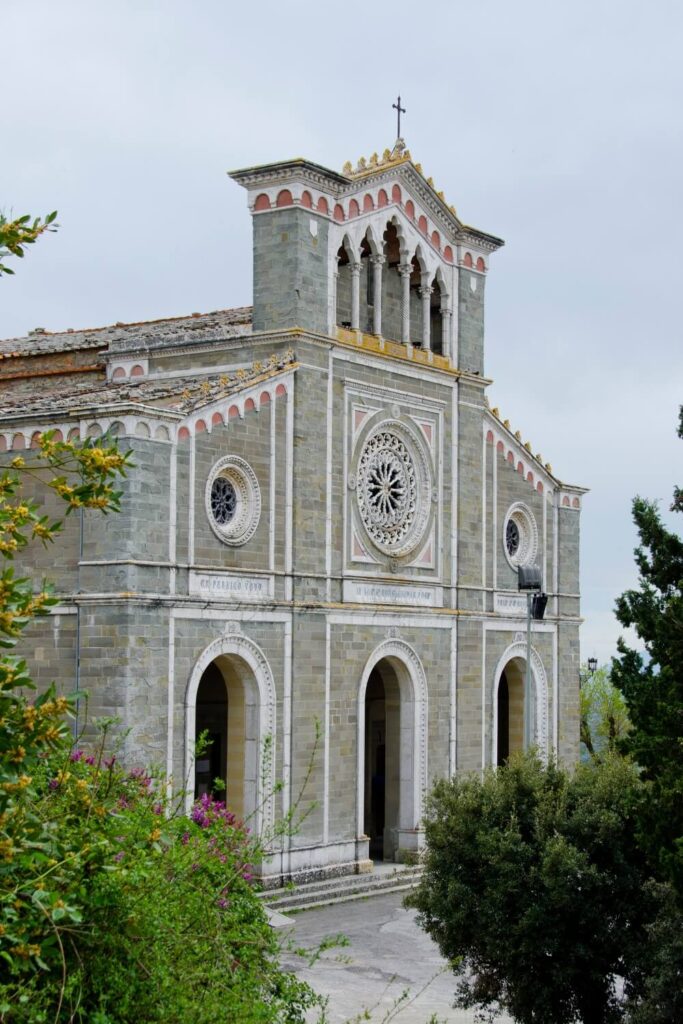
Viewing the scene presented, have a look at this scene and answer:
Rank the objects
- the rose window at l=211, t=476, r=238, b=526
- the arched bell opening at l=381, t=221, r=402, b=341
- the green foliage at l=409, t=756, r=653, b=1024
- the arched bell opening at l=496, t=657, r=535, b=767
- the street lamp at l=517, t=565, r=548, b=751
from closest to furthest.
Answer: the green foliage at l=409, t=756, r=653, b=1024, the rose window at l=211, t=476, r=238, b=526, the street lamp at l=517, t=565, r=548, b=751, the arched bell opening at l=381, t=221, r=402, b=341, the arched bell opening at l=496, t=657, r=535, b=767

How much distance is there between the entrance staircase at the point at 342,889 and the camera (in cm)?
2931

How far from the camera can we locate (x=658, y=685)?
1898 cm

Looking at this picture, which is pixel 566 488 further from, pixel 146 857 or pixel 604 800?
pixel 146 857

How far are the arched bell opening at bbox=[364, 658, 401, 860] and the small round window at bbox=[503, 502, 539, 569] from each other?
4703 millimetres

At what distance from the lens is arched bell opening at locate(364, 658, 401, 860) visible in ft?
116

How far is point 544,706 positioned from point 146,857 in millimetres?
29897

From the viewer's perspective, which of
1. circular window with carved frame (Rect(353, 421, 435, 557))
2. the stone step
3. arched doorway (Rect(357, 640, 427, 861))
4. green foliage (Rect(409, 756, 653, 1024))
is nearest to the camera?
green foliage (Rect(409, 756, 653, 1024))

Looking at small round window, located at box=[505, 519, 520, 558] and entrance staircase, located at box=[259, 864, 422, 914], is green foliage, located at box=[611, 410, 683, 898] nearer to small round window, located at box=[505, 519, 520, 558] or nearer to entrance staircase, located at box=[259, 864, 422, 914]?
entrance staircase, located at box=[259, 864, 422, 914]

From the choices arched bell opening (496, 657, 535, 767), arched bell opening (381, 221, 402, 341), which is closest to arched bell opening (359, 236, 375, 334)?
arched bell opening (381, 221, 402, 341)

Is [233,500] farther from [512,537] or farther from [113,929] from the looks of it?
[113,929]

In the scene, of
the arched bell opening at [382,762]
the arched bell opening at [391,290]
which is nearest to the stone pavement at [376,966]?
the arched bell opening at [382,762]

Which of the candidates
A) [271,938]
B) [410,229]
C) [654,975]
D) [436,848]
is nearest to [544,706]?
[410,229]

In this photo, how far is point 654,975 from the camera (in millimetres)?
18562

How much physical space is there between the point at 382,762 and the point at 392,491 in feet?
25.8
